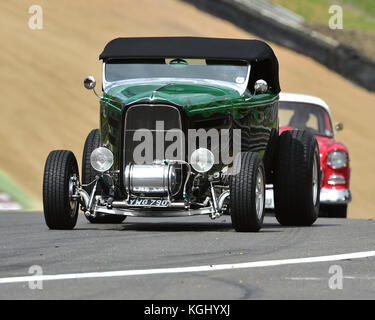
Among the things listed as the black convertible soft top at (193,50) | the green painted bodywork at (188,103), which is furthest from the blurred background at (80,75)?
the green painted bodywork at (188,103)

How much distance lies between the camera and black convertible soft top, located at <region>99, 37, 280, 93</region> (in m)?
12.5

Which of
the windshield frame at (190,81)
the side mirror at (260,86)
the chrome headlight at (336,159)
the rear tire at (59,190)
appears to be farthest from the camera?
the chrome headlight at (336,159)

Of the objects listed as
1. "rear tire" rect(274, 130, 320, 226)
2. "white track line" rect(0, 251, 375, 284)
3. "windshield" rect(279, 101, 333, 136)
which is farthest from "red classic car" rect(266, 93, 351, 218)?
"white track line" rect(0, 251, 375, 284)

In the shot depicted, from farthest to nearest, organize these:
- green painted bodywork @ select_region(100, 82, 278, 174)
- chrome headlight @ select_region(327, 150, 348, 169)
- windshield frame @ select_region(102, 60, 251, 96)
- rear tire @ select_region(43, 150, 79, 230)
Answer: chrome headlight @ select_region(327, 150, 348, 169)
windshield frame @ select_region(102, 60, 251, 96)
rear tire @ select_region(43, 150, 79, 230)
green painted bodywork @ select_region(100, 82, 278, 174)

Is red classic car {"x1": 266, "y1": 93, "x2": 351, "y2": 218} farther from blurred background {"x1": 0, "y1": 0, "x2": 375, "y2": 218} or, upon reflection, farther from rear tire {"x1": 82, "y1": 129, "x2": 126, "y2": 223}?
blurred background {"x1": 0, "y1": 0, "x2": 375, "y2": 218}

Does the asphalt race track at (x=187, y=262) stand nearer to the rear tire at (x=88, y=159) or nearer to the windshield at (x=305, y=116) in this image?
the rear tire at (x=88, y=159)

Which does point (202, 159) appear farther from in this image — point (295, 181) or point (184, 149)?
point (295, 181)

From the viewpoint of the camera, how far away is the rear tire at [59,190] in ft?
36.9

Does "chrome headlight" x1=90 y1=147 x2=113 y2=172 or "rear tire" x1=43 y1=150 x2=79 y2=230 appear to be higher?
"chrome headlight" x1=90 y1=147 x2=113 y2=172

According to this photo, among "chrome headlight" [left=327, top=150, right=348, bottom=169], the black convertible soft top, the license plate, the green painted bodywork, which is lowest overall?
the license plate

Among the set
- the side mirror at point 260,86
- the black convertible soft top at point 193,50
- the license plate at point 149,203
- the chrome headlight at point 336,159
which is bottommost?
the license plate at point 149,203

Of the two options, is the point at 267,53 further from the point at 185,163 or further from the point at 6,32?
the point at 6,32

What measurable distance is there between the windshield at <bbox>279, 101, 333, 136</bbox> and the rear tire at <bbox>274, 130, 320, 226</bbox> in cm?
453
